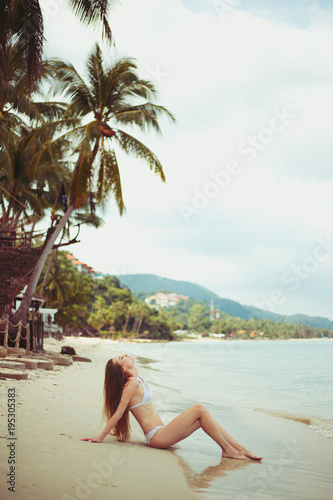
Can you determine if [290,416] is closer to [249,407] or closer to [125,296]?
[249,407]

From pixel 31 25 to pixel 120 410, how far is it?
682 cm

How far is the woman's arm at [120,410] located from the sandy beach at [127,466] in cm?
9

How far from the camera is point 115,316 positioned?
84.3 meters

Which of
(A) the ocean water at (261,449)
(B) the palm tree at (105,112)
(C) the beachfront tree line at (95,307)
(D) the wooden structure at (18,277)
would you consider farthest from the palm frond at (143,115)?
(C) the beachfront tree line at (95,307)

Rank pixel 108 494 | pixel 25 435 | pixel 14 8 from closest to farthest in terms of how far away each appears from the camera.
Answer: pixel 108 494
pixel 25 435
pixel 14 8

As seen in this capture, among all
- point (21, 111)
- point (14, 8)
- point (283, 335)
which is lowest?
point (283, 335)

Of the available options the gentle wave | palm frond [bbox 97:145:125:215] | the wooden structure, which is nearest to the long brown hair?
the gentle wave

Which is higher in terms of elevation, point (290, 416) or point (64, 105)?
point (64, 105)

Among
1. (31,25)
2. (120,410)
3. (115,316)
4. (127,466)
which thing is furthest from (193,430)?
(115,316)

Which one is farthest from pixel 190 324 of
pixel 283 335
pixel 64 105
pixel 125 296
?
pixel 64 105

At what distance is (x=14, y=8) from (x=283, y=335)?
165715 millimetres

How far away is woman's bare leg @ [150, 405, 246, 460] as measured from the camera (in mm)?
4754

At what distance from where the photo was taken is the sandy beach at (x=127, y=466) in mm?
3461

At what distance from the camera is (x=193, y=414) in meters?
4.75
